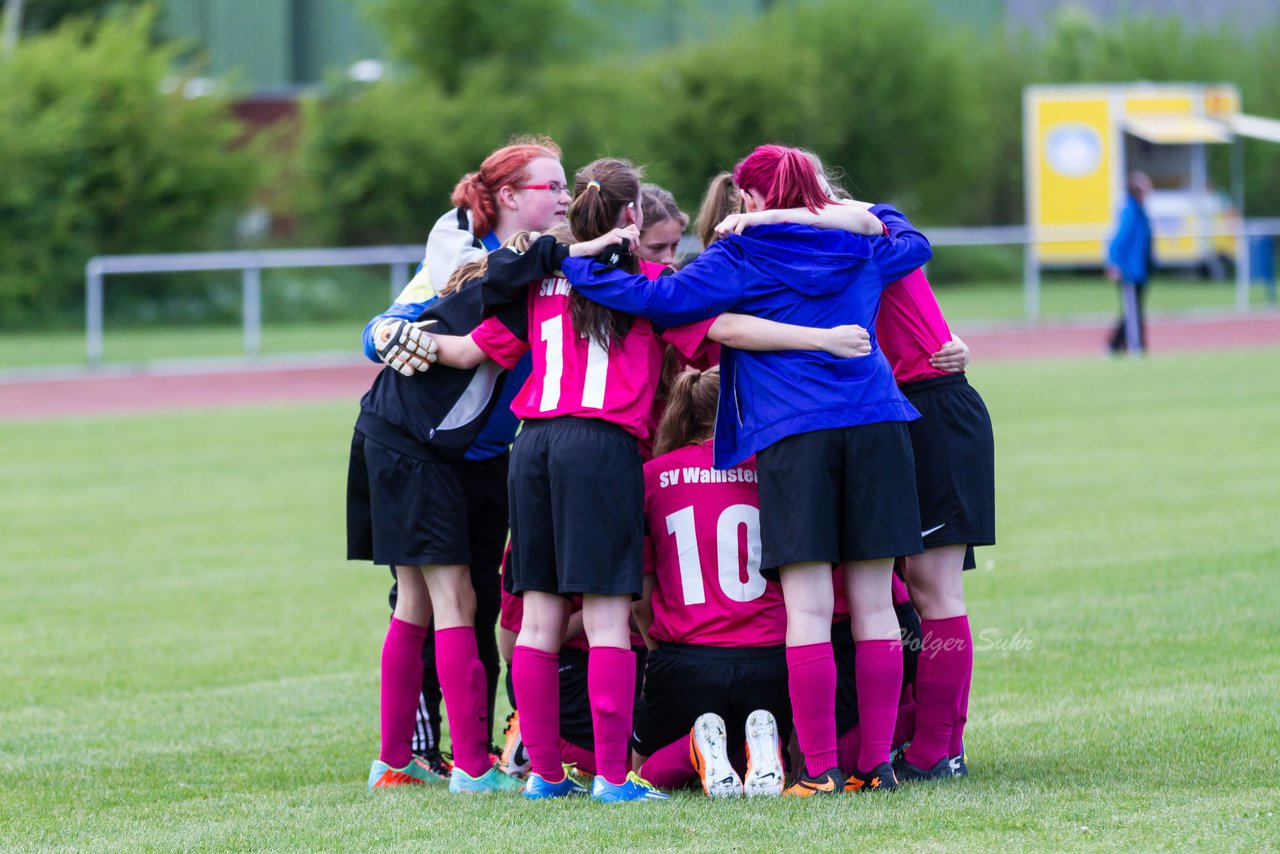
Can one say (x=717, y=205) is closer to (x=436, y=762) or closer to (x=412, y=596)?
(x=412, y=596)

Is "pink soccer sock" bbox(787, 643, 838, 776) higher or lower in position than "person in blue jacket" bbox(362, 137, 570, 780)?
lower

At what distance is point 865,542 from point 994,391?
12.6 meters

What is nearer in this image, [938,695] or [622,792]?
[622,792]

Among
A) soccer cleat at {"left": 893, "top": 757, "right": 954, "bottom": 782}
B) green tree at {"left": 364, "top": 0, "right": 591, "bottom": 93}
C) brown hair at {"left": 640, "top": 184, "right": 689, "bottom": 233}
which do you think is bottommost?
soccer cleat at {"left": 893, "top": 757, "right": 954, "bottom": 782}

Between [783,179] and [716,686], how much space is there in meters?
1.45

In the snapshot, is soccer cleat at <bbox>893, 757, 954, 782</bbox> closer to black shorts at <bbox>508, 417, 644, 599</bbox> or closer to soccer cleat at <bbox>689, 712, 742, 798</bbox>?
soccer cleat at <bbox>689, 712, 742, 798</bbox>

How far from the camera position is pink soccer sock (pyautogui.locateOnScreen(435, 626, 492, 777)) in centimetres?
501

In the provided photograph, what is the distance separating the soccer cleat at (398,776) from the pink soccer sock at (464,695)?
218 millimetres

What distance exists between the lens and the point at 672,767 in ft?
16.2

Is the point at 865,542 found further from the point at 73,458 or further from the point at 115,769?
the point at 73,458

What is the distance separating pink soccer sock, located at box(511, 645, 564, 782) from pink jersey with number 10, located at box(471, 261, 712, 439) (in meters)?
0.69

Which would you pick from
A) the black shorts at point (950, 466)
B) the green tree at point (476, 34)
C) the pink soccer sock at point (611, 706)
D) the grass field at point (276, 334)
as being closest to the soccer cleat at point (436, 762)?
the pink soccer sock at point (611, 706)

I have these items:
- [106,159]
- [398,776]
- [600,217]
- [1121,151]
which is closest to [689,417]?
[600,217]

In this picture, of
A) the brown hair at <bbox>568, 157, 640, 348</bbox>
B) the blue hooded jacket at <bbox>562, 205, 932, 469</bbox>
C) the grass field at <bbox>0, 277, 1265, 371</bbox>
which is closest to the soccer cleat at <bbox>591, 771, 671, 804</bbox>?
the blue hooded jacket at <bbox>562, 205, 932, 469</bbox>
